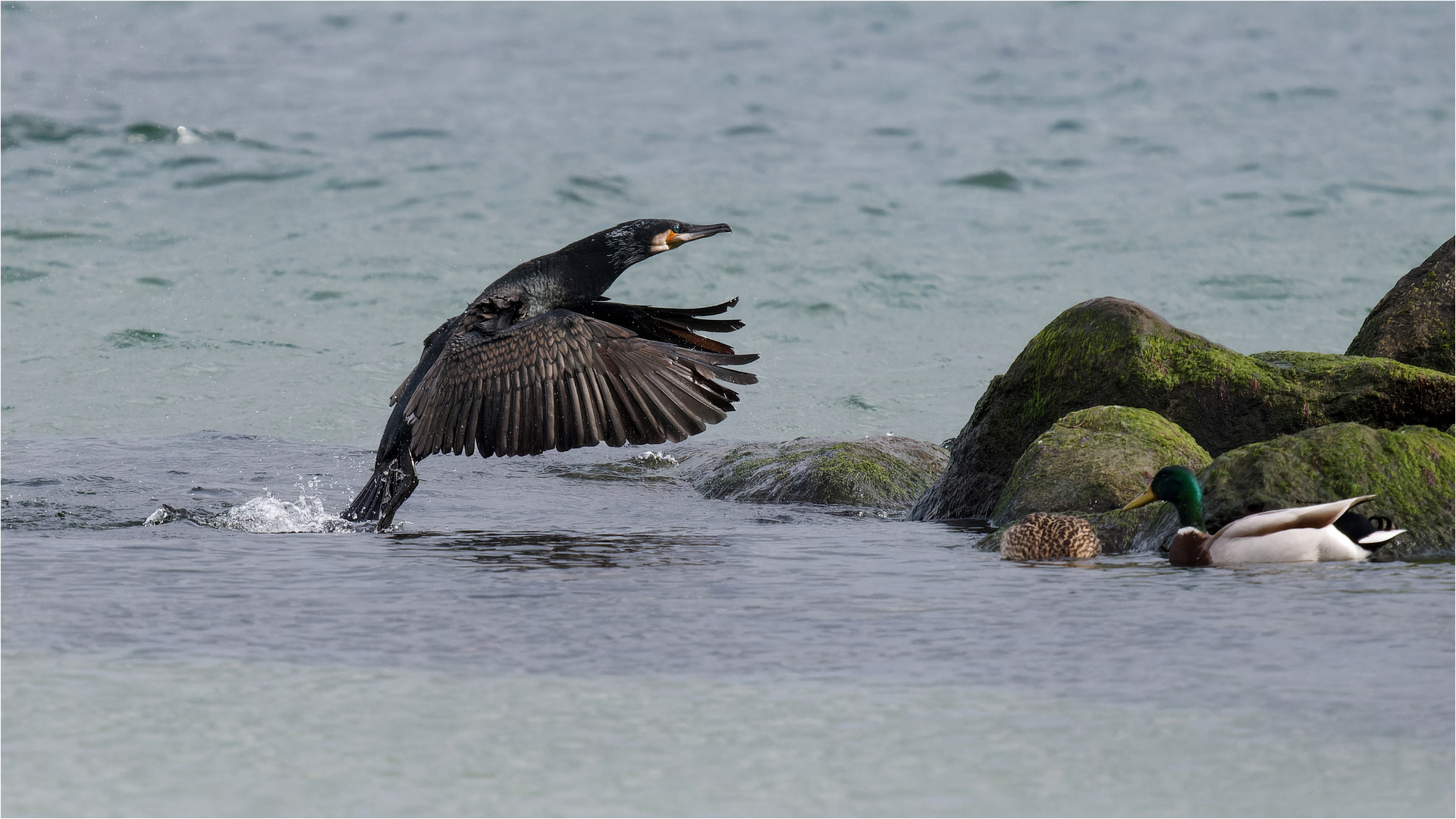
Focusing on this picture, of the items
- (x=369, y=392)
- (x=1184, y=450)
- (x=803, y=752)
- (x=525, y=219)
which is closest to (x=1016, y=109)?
(x=525, y=219)

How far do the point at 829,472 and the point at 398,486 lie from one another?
2.69 metres

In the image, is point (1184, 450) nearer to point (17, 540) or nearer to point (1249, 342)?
point (17, 540)

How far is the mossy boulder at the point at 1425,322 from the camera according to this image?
8281 mm

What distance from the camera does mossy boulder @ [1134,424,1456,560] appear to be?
612 cm

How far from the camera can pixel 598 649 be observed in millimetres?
4727

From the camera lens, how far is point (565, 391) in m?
7.00

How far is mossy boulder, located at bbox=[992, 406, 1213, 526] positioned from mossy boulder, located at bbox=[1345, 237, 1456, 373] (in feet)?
5.57

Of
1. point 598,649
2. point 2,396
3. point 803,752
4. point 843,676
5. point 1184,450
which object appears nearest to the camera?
point 803,752

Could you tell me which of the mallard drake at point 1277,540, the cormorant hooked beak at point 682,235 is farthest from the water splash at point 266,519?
the mallard drake at point 1277,540

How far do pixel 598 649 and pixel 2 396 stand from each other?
1016 cm

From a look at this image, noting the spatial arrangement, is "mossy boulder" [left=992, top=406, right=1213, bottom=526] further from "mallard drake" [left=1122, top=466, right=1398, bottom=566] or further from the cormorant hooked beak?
the cormorant hooked beak

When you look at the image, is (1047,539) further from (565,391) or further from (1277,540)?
(565,391)

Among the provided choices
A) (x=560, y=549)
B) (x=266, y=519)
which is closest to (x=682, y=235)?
(x=560, y=549)

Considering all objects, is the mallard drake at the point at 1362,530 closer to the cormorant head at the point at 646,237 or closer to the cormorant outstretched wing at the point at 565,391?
the cormorant outstretched wing at the point at 565,391
